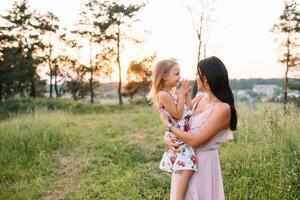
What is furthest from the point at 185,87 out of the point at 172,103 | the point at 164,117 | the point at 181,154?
the point at 181,154

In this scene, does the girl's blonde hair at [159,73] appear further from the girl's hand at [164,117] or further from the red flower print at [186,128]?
the red flower print at [186,128]

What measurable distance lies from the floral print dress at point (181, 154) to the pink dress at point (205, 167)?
0.20 feet

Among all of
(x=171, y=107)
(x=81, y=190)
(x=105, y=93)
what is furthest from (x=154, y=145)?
(x=105, y=93)

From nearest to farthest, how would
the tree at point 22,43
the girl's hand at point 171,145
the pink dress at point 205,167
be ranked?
the pink dress at point 205,167
the girl's hand at point 171,145
the tree at point 22,43

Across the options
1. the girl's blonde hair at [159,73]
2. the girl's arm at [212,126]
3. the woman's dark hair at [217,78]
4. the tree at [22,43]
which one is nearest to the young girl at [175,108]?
the girl's blonde hair at [159,73]

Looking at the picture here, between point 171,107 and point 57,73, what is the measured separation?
3658 centimetres

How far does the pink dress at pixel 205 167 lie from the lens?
2.99m

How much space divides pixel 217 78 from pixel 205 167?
65 cm

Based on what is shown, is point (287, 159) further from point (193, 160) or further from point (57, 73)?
point (57, 73)

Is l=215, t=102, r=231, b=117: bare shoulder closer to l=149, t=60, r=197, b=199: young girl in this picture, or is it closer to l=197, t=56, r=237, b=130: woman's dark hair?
l=197, t=56, r=237, b=130: woman's dark hair

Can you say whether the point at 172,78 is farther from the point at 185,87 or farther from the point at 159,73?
the point at 185,87

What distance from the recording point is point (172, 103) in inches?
129

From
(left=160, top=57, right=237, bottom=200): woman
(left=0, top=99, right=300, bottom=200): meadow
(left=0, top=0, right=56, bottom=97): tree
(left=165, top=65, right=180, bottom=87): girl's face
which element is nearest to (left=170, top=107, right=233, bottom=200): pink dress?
(left=160, top=57, right=237, bottom=200): woman

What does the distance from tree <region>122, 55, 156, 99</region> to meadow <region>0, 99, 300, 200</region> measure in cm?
2575
